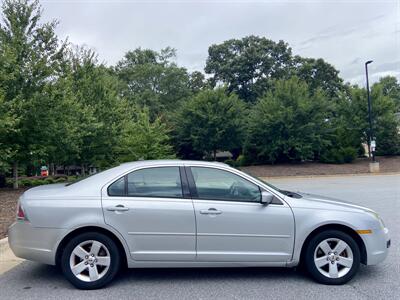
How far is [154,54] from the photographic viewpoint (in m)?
54.4

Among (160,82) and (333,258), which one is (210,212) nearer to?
(333,258)

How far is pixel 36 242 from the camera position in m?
4.37

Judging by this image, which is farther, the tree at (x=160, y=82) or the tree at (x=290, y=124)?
the tree at (x=160, y=82)

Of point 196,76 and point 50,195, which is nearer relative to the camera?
point 50,195

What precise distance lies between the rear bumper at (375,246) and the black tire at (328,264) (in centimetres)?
16

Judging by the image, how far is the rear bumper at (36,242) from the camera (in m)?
4.33

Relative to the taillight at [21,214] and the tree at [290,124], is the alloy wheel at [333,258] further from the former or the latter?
the tree at [290,124]

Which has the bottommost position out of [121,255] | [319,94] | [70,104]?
[121,255]

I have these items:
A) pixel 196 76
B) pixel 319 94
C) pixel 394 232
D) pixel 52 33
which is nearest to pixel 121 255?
pixel 394 232

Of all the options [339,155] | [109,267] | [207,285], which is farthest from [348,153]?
[109,267]

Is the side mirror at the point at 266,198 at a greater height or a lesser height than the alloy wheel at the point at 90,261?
greater

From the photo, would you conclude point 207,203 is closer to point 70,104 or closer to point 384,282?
point 384,282

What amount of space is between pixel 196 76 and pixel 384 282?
50.6 m

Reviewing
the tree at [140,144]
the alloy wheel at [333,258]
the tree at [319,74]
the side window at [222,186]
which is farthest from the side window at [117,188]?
the tree at [319,74]
